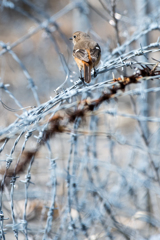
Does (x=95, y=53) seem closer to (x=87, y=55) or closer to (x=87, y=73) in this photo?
(x=87, y=55)

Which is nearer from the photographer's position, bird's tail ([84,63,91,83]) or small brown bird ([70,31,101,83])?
bird's tail ([84,63,91,83])

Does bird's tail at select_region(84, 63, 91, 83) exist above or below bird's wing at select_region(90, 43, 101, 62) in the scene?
below

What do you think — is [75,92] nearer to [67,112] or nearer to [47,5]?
[67,112]

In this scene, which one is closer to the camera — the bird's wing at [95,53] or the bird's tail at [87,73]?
the bird's tail at [87,73]

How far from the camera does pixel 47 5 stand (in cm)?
806

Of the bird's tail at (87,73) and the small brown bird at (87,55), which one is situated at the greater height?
the small brown bird at (87,55)

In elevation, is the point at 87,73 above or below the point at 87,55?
below

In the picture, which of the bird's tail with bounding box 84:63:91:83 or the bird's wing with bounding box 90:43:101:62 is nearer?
the bird's tail with bounding box 84:63:91:83

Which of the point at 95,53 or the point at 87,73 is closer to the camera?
the point at 87,73

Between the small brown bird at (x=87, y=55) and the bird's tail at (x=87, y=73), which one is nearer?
the bird's tail at (x=87, y=73)

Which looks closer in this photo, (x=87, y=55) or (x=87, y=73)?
(x=87, y=73)

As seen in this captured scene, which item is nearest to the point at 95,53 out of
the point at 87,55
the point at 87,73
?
the point at 87,55

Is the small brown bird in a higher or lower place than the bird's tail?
higher

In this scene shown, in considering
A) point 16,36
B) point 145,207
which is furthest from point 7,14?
point 145,207
